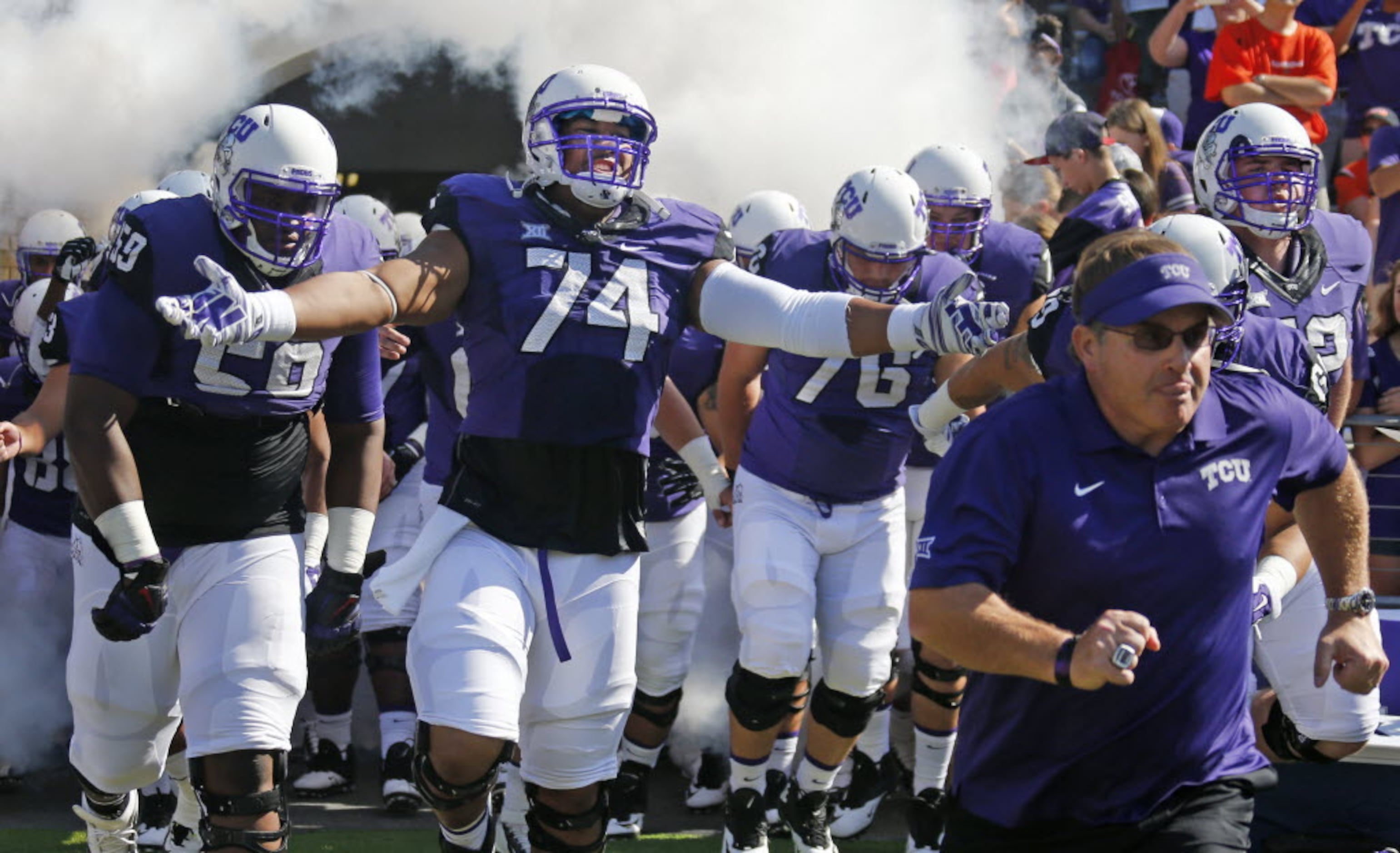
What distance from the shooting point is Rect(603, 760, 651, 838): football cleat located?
575 centimetres

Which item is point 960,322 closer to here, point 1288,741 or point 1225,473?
point 1225,473

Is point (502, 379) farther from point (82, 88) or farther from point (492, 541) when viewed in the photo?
point (82, 88)

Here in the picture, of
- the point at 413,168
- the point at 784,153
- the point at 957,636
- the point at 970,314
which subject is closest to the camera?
the point at 957,636

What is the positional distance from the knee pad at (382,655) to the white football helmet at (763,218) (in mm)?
1892

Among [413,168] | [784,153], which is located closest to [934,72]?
[784,153]

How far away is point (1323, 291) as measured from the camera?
5.30 meters

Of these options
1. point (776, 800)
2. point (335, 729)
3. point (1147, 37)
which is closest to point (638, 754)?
point (776, 800)

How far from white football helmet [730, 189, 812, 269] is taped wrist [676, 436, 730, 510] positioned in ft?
5.30

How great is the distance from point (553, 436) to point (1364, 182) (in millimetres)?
5687

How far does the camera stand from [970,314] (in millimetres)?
3588

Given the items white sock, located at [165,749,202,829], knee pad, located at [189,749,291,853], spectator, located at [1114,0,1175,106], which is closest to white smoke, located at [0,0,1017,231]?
spectator, located at [1114,0,1175,106]

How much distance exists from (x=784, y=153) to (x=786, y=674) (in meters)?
5.41

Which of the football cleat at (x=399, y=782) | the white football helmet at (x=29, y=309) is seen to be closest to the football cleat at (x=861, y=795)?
the football cleat at (x=399, y=782)

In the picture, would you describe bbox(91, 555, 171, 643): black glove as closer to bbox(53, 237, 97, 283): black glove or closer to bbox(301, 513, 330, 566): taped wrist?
bbox(301, 513, 330, 566): taped wrist
